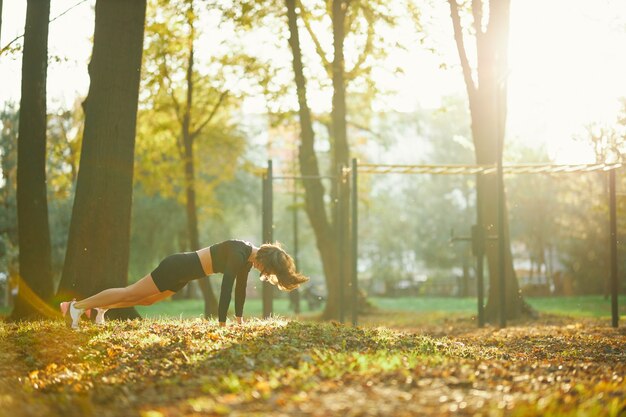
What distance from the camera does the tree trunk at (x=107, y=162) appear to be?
39.5 ft

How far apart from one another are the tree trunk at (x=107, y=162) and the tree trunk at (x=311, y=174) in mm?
10787

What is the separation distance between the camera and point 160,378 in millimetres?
6953

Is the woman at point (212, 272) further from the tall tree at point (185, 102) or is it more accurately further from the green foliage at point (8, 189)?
the green foliage at point (8, 189)

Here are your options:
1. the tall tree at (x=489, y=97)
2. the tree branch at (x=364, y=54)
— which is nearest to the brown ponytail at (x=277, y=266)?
the tall tree at (x=489, y=97)

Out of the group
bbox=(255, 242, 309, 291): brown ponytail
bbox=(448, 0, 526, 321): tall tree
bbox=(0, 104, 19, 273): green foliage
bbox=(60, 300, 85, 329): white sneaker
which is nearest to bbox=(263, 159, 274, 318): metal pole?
bbox=(448, 0, 526, 321): tall tree

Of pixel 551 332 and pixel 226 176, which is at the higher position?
pixel 226 176

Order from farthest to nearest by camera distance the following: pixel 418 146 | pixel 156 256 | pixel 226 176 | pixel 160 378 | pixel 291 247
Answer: pixel 418 146
pixel 291 247
pixel 156 256
pixel 226 176
pixel 160 378

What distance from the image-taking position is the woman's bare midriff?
1022 centimetres

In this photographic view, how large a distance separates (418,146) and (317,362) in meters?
79.8

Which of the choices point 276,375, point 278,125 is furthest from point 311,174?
point 276,375

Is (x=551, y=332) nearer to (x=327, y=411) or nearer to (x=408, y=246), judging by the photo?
(x=327, y=411)

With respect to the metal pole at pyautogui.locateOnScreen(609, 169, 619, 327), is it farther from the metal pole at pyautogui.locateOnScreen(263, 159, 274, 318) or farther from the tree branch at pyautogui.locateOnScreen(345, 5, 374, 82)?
the tree branch at pyautogui.locateOnScreen(345, 5, 374, 82)

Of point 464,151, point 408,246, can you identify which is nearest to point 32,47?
point 464,151

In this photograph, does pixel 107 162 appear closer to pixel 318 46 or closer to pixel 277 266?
pixel 277 266
